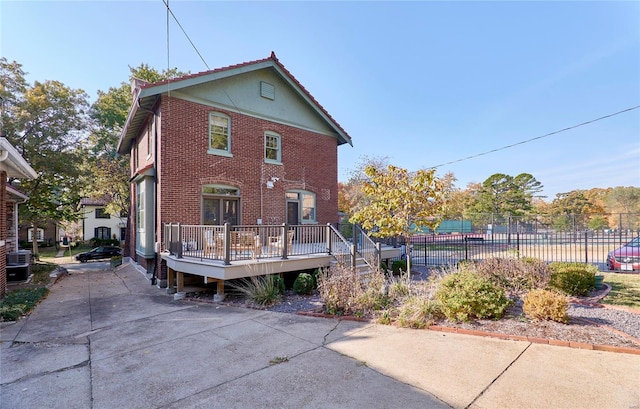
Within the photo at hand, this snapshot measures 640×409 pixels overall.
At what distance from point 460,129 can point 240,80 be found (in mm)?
17213

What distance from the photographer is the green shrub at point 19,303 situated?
6516 mm

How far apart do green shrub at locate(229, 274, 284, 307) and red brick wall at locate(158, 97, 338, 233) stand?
13.3 feet

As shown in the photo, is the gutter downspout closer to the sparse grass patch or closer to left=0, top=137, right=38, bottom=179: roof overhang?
left=0, top=137, right=38, bottom=179: roof overhang

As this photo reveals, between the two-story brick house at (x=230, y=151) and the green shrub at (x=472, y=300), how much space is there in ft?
26.5

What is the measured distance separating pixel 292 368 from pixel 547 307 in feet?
14.8

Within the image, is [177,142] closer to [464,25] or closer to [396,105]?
[464,25]

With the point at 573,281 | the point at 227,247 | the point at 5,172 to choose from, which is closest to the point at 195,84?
the point at 5,172

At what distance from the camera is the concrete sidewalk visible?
3221mm

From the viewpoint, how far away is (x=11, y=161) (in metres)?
Answer: 7.53

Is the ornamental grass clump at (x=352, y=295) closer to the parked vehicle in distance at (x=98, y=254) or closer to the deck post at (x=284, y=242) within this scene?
the deck post at (x=284, y=242)

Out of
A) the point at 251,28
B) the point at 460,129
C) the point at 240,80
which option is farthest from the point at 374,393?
the point at 460,129

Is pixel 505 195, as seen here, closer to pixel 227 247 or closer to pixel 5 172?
pixel 227 247

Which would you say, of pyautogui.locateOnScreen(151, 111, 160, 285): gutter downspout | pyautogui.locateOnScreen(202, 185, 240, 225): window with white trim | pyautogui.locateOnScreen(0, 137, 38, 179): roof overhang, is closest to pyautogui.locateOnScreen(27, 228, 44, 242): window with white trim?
pyautogui.locateOnScreen(0, 137, 38, 179): roof overhang

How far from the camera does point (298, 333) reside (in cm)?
530
